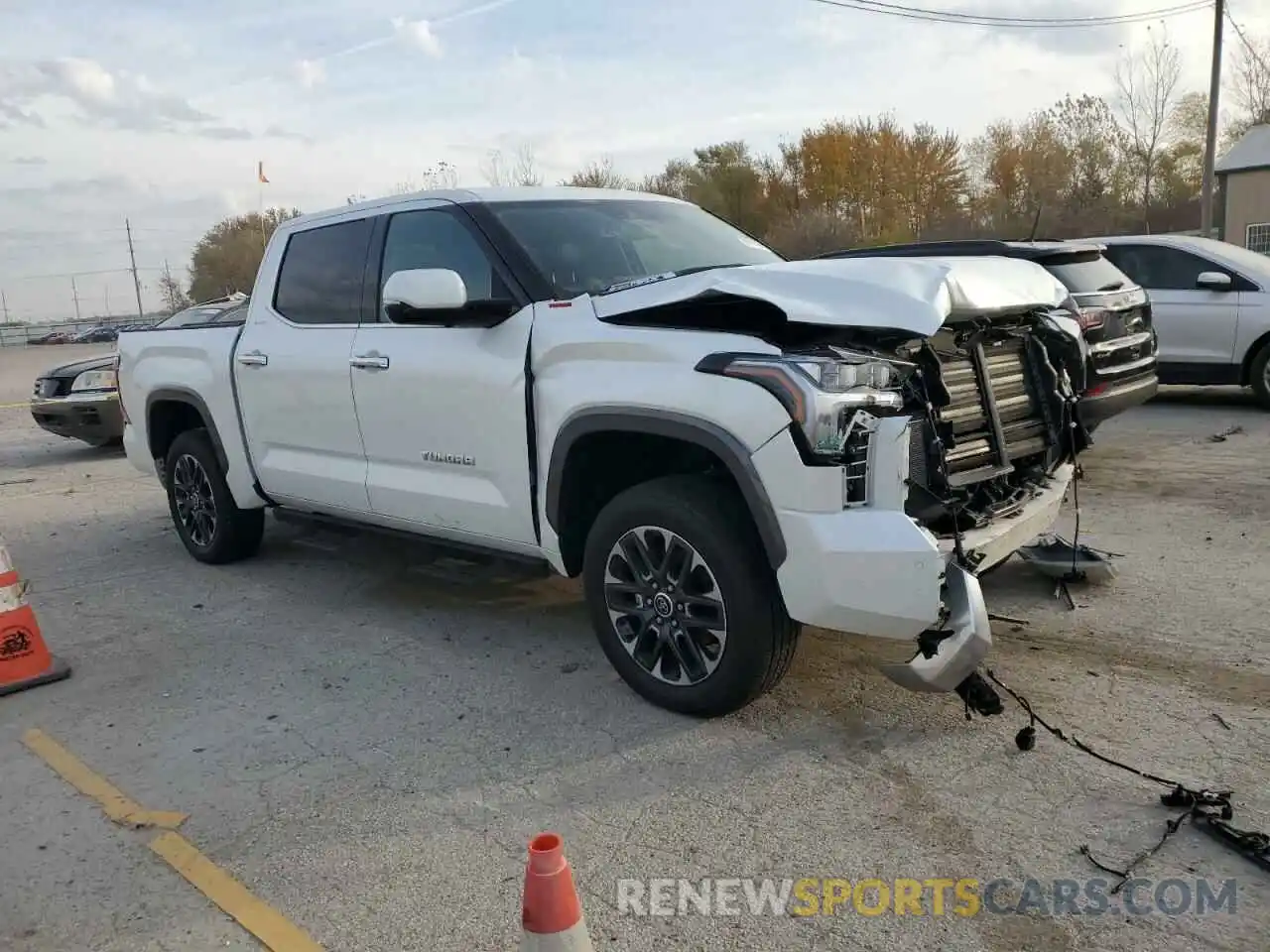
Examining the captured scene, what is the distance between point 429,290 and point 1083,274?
19.0 ft

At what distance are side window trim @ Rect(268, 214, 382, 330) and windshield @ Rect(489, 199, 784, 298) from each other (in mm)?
841

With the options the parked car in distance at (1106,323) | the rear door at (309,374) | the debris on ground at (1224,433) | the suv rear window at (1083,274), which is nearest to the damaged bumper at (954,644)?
the rear door at (309,374)

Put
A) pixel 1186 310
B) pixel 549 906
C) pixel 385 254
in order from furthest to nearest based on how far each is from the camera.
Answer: pixel 1186 310 → pixel 385 254 → pixel 549 906

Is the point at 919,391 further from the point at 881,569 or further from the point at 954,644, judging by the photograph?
the point at 954,644

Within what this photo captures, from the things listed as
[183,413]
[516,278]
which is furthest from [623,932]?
[183,413]

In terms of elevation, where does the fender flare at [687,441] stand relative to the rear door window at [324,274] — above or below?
below

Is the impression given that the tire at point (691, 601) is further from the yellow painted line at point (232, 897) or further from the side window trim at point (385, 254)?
the yellow painted line at point (232, 897)

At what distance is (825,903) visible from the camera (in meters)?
2.80

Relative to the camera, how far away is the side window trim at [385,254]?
4411mm

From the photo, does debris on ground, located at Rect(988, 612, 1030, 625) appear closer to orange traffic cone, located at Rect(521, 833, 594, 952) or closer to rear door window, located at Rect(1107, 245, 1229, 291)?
orange traffic cone, located at Rect(521, 833, 594, 952)

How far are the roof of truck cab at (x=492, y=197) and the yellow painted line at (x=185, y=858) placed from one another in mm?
2759

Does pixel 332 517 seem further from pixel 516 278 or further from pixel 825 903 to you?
pixel 825 903

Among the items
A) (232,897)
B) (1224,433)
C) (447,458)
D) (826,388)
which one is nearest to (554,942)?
(232,897)

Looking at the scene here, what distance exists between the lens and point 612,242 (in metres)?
4.75
